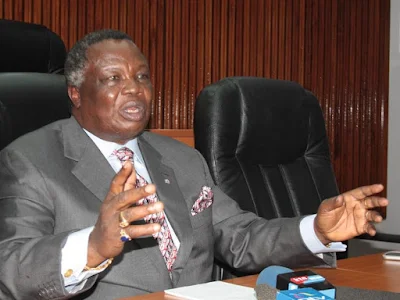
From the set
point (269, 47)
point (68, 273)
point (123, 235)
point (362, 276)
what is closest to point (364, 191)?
point (362, 276)

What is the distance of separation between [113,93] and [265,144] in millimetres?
834

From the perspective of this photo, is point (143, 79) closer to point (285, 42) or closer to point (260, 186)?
point (260, 186)

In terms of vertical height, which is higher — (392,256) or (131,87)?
(131,87)

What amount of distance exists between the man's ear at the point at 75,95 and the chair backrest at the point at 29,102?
0.23 m

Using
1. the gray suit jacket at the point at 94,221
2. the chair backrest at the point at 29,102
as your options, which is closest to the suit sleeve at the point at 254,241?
the gray suit jacket at the point at 94,221

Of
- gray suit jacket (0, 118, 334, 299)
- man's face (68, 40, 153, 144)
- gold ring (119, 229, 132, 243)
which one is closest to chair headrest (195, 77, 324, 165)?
gray suit jacket (0, 118, 334, 299)

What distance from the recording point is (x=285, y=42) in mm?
5438

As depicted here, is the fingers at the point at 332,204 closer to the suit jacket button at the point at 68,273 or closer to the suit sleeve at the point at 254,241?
the suit sleeve at the point at 254,241

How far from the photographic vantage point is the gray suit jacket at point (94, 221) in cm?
181

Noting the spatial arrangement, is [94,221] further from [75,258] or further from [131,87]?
[131,87]

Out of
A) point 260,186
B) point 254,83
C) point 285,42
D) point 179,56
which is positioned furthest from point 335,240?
point 285,42

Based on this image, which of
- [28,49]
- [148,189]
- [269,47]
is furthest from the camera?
[269,47]

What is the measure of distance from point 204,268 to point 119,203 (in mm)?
902

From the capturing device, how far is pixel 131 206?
190 cm
